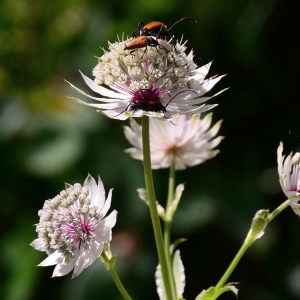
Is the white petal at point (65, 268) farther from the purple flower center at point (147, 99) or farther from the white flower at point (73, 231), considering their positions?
the purple flower center at point (147, 99)

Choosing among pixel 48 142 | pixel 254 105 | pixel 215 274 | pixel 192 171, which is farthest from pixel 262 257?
pixel 48 142

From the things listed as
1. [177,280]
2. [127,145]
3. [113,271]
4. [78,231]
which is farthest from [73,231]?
[127,145]

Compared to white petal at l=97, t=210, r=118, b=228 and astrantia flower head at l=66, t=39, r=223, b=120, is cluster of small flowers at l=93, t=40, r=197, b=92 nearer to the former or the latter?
astrantia flower head at l=66, t=39, r=223, b=120

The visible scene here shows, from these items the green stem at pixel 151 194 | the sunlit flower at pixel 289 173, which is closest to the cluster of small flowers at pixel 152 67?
the green stem at pixel 151 194

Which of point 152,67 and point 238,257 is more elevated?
point 152,67

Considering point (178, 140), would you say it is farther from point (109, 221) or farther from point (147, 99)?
point (109, 221)

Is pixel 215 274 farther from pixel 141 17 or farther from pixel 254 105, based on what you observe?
pixel 141 17
